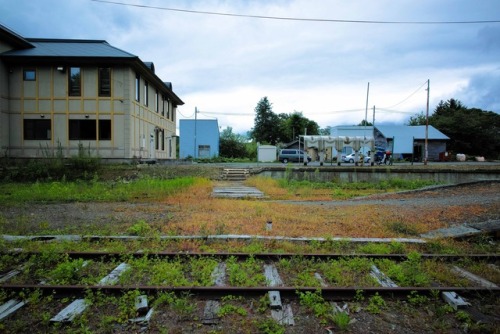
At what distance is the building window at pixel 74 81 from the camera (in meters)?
21.6

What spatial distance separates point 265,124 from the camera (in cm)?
6769

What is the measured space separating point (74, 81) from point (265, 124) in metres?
48.8

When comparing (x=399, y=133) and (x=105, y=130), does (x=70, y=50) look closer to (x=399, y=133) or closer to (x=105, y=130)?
(x=105, y=130)

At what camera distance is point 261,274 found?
477cm

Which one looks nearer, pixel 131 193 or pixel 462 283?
pixel 462 283

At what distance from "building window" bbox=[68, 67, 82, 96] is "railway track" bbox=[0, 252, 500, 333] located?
19.5m

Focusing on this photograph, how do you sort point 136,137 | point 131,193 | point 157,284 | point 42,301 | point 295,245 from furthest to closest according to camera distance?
1. point 136,137
2. point 131,193
3. point 295,245
4. point 157,284
5. point 42,301

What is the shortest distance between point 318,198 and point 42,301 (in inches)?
438

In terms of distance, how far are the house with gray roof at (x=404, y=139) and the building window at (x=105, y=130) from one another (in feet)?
120

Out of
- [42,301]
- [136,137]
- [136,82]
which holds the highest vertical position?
[136,82]

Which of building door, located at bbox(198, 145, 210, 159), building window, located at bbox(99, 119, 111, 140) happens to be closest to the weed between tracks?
building window, located at bbox(99, 119, 111, 140)

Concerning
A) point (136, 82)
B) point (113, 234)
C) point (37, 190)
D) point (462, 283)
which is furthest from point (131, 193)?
point (136, 82)

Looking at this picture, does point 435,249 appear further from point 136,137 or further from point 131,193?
point 136,137

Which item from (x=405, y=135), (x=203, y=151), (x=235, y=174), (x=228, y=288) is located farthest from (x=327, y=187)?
(x=405, y=135)
